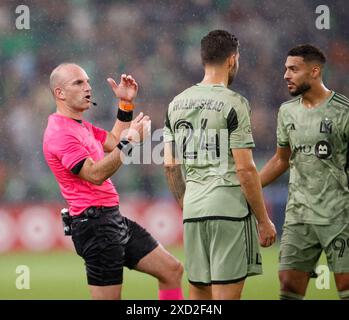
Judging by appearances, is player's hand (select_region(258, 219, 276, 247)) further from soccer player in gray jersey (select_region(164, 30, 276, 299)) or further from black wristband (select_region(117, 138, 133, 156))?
black wristband (select_region(117, 138, 133, 156))

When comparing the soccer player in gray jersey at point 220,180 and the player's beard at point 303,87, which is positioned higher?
the player's beard at point 303,87

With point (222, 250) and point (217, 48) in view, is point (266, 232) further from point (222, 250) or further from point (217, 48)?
point (217, 48)

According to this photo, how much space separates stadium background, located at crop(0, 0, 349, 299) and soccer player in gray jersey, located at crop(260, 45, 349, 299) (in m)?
3.20

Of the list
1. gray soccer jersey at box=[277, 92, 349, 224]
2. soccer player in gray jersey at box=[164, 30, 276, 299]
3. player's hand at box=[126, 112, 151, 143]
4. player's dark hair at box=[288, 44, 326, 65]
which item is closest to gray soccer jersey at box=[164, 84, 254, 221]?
soccer player in gray jersey at box=[164, 30, 276, 299]

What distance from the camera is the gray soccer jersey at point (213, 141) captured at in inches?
173

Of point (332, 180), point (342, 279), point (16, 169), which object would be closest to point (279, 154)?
point (332, 180)

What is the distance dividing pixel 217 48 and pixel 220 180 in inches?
25.8

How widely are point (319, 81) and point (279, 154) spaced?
49 cm

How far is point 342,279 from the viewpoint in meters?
4.98

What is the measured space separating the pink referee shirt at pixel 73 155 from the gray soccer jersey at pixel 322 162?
3.45 ft

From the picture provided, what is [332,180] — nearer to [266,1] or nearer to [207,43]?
[207,43]

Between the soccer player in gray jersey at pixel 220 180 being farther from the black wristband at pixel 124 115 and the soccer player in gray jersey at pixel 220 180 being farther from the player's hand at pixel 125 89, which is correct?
the black wristband at pixel 124 115

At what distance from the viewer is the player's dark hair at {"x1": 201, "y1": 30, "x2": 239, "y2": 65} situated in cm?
444

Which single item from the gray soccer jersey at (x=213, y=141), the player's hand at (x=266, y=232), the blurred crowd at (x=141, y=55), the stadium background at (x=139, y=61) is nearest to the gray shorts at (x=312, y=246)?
the player's hand at (x=266, y=232)
